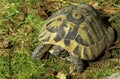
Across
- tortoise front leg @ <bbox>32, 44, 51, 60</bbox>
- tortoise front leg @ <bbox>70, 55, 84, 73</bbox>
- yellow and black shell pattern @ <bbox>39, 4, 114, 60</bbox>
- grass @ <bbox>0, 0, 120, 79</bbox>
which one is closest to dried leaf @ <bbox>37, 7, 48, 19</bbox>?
grass @ <bbox>0, 0, 120, 79</bbox>

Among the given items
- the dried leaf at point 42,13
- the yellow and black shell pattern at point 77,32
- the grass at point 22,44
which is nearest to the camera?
the yellow and black shell pattern at point 77,32

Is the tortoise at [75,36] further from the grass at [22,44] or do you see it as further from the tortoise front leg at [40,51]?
the grass at [22,44]

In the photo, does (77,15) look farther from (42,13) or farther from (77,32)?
(42,13)

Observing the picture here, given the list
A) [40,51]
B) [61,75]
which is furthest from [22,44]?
[61,75]

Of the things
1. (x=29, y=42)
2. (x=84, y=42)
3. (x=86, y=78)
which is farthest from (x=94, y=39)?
(x=29, y=42)

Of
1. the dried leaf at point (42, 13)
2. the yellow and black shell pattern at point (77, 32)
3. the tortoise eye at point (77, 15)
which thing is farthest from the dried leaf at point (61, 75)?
the dried leaf at point (42, 13)

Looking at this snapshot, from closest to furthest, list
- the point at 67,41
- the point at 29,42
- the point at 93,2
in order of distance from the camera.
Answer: the point at 67,41 → the point at 29,42 → the point at 93,2

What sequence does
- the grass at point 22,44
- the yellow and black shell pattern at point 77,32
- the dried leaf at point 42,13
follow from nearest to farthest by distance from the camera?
the yellow and black shell pattern at point 77,32, the grass at point 22,44, the dried leaf at point 42,13

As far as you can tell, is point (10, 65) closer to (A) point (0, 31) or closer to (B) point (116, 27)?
(A) point (0, 31)
